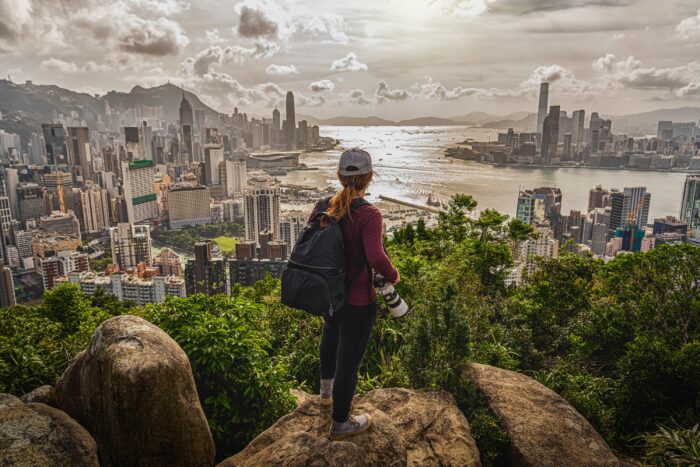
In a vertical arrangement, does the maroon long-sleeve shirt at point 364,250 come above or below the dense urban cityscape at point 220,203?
above

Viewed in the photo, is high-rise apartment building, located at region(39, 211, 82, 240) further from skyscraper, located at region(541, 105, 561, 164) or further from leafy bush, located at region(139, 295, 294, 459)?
leafy bush, located at region(139, 295, 294, 459)

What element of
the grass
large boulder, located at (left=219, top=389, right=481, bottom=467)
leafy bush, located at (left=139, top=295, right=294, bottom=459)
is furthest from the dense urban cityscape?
leafy bush, located at (left=139, top=295, right=294, bottom=459)

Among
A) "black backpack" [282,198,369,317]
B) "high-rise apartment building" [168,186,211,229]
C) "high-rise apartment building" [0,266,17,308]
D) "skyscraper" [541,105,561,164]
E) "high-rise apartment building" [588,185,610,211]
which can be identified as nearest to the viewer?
"black backpack" [282,198,369,317]

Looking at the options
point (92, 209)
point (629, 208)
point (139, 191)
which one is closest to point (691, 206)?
point (629, 208)

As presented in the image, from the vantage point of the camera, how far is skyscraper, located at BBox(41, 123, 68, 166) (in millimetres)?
41812

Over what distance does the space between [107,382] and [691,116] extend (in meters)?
31.3

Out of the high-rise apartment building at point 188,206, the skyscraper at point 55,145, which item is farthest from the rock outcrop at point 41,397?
the skyscraper at point 55,145

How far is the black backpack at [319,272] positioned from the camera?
1.42m

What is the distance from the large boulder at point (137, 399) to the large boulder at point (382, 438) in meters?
0.20

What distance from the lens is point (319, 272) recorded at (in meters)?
1.42

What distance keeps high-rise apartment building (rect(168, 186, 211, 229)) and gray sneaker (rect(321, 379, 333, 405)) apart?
30162 mm

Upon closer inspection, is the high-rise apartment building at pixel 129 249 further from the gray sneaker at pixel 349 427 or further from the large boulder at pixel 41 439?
the gray sneaker at pixel 349 427

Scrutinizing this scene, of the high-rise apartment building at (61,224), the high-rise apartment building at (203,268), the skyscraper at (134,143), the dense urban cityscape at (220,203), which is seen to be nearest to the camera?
the high-rise apartment building at (203,268)

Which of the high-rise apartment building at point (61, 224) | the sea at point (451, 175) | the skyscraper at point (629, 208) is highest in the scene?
the sea at point (451, 175)
